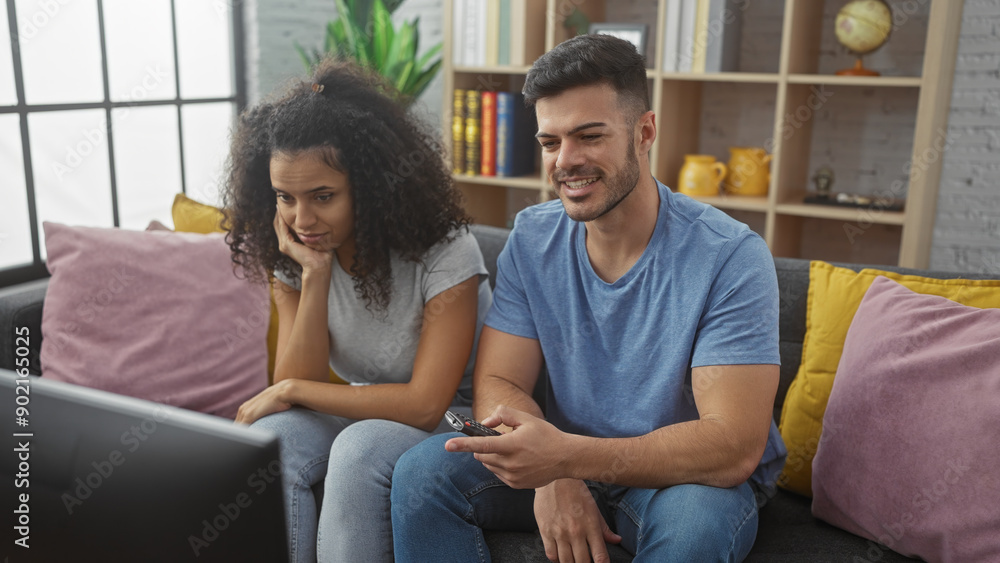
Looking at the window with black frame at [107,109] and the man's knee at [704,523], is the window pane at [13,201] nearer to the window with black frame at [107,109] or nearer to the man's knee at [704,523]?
the window with black frame at [107,109]

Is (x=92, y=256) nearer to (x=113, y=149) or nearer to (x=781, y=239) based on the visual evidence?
(x=113, y=149)

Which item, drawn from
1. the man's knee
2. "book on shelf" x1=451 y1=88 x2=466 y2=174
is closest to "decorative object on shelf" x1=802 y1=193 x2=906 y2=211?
"book on shelf" x1=451 y1=88 x2=466 y2=174

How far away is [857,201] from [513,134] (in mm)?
1243

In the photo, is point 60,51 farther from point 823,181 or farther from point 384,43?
point 823,181

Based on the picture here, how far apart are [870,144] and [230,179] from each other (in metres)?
2.26

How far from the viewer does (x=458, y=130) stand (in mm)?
3199

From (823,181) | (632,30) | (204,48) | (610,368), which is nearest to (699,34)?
(632,30)

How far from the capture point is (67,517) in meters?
0.57

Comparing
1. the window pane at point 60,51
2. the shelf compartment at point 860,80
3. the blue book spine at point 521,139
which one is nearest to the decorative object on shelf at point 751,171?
the shelf compartment at point 860,80

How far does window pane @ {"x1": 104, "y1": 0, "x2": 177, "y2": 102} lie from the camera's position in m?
2.87

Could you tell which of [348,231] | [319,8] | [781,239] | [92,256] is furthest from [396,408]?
[319,8]

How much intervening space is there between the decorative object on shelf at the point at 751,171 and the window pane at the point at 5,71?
Answer: 2.38m

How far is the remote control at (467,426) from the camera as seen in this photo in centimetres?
114

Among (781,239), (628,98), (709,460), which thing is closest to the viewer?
(709,460)
